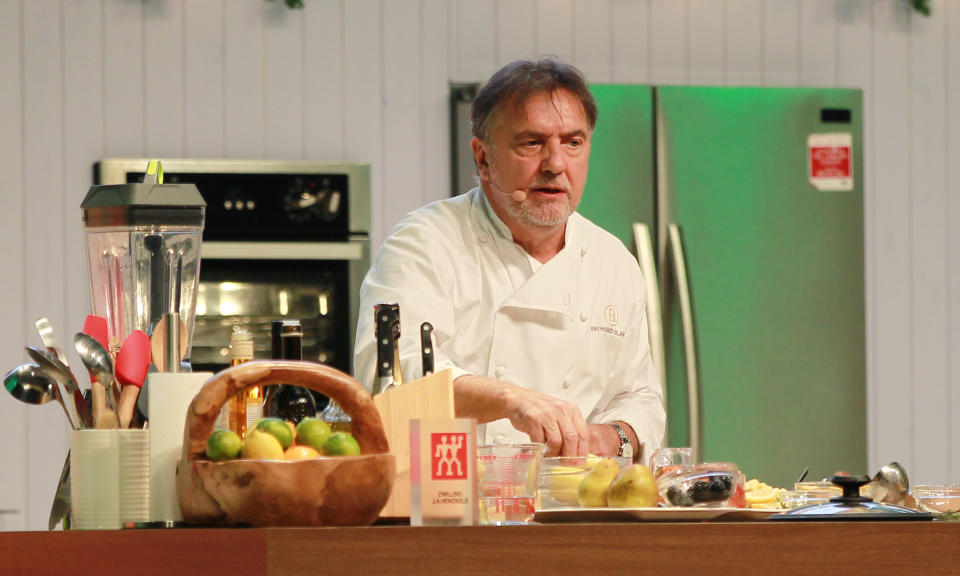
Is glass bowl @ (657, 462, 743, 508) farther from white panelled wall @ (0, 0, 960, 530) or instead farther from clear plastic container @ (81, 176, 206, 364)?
white panelled wall @ (0, 0, 960, 530)

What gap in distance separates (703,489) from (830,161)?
7.83ft

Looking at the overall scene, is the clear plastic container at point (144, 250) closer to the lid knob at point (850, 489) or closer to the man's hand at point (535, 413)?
the man's hand at point (535, 413)

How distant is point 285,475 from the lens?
3.86ft

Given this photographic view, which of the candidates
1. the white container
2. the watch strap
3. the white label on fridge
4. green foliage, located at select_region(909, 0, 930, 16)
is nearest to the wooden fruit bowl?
the white container

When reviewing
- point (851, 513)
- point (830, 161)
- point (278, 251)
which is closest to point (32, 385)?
point (851, 513)

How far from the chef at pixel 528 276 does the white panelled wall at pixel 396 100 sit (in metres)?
1.11

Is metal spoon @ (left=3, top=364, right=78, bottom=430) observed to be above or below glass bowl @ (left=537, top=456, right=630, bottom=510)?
above

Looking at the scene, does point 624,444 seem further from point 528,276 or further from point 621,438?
point 528,276

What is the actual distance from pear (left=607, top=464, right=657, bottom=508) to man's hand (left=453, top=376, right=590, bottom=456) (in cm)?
40

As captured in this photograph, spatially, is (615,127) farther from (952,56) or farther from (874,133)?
(952,56)

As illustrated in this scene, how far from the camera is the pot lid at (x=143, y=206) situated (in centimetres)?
153

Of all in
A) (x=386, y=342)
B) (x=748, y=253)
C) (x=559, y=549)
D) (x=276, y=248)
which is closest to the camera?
(x=559, y=549)

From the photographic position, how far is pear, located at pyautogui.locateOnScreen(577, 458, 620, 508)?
131cm

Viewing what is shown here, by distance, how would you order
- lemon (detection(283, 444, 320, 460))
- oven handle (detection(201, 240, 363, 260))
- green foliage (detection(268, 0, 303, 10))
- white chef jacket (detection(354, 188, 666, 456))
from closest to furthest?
lemon (detection(283, 444, 320, 460))
white chef jacket (detection(354, 188, 666, 456))
oven handle (detection(201, 240, 363, 260))
green foliage (detection(268, 0, 303, 10))
